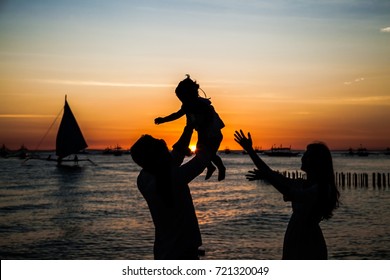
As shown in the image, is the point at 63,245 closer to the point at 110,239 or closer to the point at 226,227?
the point at 110,239

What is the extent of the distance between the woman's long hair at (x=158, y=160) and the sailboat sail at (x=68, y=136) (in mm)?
48058

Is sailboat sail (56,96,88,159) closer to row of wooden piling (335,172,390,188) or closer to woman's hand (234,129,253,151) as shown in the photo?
row of wooden piling (335,172,390,188)

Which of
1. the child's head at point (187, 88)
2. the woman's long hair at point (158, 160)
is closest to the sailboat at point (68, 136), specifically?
the child's head at point (187, 88)

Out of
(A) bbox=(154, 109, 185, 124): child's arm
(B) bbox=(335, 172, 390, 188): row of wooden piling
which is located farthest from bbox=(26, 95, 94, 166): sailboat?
(A) bbox=(154, 109, 185, 124): child's arm

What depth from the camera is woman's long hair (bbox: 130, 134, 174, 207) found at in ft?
Result: 7.63

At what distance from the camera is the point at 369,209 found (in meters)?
22.1

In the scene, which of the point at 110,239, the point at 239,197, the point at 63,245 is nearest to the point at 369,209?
the point at 239,197

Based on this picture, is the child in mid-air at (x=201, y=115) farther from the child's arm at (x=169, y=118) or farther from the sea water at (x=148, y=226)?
the sea water at (x=148, y=226)

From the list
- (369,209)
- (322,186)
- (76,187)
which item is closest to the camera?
(322,186)

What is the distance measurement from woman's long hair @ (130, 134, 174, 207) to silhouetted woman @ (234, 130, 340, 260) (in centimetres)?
50

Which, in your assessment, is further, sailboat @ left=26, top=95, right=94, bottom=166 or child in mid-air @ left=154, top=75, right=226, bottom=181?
sailboat @ left=26, top=95, right=94, bottom=166

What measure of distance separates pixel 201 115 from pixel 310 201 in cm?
88

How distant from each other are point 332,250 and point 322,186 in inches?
427

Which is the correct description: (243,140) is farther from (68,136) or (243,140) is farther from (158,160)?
(68,136)
